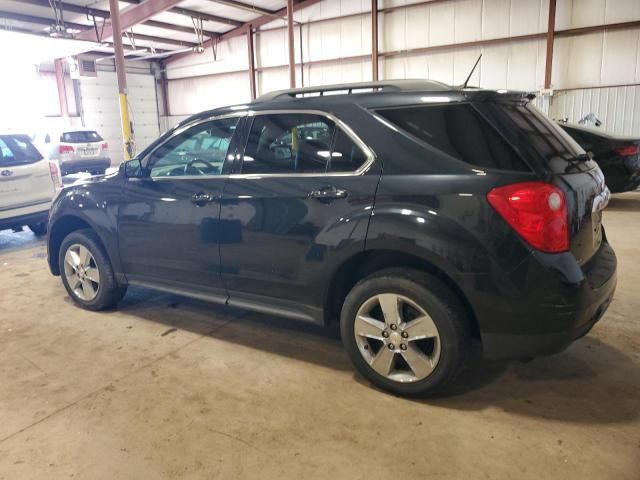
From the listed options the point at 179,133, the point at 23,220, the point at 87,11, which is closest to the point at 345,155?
the point at 179,133

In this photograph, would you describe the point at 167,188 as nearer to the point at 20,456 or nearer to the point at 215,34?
the point at 20,456

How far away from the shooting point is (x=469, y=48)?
12.5 metres

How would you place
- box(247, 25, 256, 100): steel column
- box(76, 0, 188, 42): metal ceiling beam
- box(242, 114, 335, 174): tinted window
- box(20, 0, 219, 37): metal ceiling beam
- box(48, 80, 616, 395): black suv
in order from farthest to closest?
box(247, 25, 256, 100): steel column → box(20, 0, 219, 37): metal ceiling beam → box(76, 0, 188, 42): metal ceiling beam → box(242, 114, 335, 174): tinted window → box(48, 80, 616, 395): black suv

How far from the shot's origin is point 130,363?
10.4ft

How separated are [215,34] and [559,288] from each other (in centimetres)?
1733

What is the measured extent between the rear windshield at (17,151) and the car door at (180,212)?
3837mm

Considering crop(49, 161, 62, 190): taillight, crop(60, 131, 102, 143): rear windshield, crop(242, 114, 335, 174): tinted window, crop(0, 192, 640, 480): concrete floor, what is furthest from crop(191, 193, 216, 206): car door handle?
crop(60, 131, 102, 143): rear windshield

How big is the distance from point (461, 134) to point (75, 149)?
1275 centimetres

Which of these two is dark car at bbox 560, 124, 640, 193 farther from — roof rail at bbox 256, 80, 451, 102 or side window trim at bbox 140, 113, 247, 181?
side window trim at bbox 140, 113, 247, 181

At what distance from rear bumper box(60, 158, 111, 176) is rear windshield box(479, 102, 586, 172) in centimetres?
1262

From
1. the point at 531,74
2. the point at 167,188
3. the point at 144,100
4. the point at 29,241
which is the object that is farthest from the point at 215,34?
the point at 167,188

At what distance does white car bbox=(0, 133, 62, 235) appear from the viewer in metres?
6.30

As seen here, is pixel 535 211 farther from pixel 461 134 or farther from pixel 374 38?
pixel 374 38

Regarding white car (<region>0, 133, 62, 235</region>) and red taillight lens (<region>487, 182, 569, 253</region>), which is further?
white car (<region>0, 133, 62, 235</region>)
